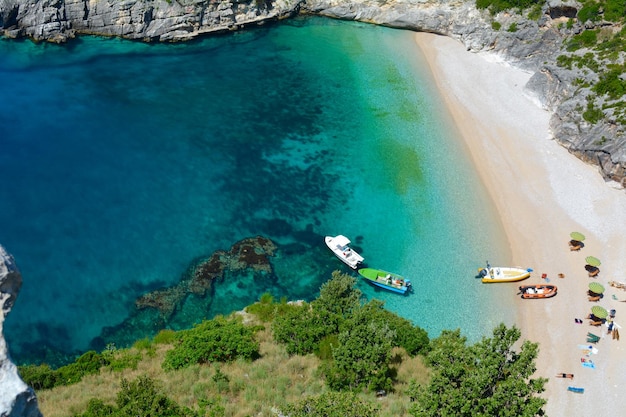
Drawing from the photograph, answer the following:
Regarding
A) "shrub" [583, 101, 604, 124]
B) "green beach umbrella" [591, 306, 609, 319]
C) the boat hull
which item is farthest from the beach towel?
"shrub" [583, 101, 604, 124]

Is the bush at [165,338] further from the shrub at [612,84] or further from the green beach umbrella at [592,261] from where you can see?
the shrub at [612,84]

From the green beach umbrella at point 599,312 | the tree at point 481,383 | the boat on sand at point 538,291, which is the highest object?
the tree at point 481,383

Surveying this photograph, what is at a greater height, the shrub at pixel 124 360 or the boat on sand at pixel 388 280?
the boat on sand at pixel 388 280

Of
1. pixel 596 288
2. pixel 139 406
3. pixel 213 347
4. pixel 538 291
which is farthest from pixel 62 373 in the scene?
pixel 596 288

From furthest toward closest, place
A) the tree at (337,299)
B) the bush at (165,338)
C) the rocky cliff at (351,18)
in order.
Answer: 1. the rocky cliff at (351,18)
2. the bush at (165,338)
3. the tree at (337,299)

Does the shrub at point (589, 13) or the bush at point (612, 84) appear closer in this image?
the bush at point (612, 84)

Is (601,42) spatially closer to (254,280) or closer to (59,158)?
(254,280)

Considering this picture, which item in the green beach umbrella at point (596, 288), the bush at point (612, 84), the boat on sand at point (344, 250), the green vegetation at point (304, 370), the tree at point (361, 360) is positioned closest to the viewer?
the green vegetation at point (304, 370)

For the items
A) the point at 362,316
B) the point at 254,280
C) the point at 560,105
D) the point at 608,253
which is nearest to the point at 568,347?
the point at 608,253

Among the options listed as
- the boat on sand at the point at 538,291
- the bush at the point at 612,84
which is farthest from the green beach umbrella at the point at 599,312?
the bush at the point at 612,84
